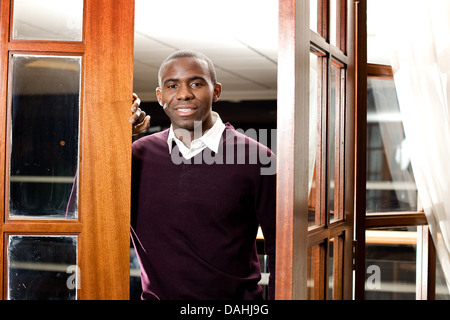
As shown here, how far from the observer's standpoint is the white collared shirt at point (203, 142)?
7.77 ft

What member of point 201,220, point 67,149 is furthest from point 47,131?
point 201,220

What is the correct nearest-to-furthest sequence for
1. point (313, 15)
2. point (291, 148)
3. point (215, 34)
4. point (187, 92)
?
point (291, 148)
point (313, 15)
point (187, 92)
point (215, 34)

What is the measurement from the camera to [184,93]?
94.8 inches

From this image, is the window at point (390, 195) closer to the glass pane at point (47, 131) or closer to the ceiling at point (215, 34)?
A: the glass pane at point (47, 131)

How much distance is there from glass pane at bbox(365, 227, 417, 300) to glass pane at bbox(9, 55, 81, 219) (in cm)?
123

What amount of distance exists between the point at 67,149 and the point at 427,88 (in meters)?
1.36

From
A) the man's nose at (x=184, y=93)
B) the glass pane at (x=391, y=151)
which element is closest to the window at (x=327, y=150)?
the glass pane at (x=391, y=151)

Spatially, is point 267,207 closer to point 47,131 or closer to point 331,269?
point 331,269

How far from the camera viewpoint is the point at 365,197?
2.04 meters

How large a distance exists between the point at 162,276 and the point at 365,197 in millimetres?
932

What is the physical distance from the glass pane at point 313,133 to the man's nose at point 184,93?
0.82m

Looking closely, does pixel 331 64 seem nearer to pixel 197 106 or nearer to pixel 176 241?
pixel 197 106
